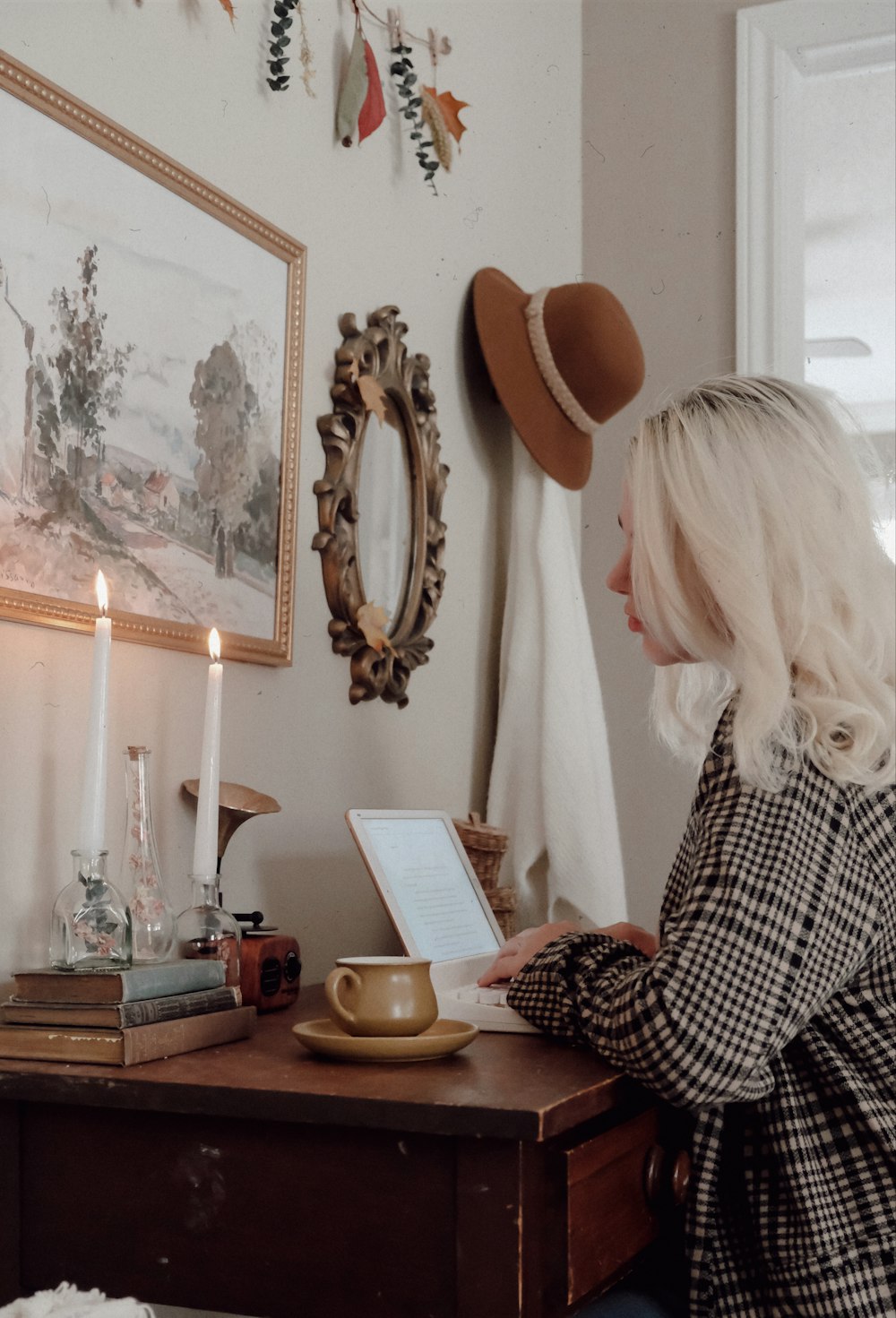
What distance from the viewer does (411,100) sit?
73.2 inches

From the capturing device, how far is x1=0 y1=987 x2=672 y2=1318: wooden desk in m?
0.90

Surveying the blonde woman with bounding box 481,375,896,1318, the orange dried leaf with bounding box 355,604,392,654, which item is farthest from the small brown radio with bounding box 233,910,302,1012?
the orange dried leaf with bounding box 355,604,392,654

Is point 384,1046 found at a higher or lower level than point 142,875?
lower

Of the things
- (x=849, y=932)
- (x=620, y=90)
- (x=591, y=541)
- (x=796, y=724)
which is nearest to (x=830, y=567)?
(x=796, y=724)

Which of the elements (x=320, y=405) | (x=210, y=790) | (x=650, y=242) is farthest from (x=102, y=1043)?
(x=650, y=242)

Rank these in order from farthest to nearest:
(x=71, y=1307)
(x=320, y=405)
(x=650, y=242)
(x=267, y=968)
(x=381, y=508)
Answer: (x=650, y=242) < (x=381, y=508) < (x=320, y=405) < (x=267, y=968) < (x=71, y=1307)

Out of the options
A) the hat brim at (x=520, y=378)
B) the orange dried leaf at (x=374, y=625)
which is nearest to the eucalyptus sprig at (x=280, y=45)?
the hat brim at (x=520, y=378)

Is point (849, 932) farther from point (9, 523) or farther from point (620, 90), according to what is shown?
point (620, 90)

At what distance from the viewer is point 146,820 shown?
1.23 m

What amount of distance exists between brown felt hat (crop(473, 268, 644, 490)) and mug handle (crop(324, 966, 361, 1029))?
1149 mm

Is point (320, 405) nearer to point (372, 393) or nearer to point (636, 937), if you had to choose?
point (372, 393)

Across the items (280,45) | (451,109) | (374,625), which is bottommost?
Result: (374,625)

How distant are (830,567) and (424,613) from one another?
801 mm

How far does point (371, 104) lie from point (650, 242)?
2.83 ft
